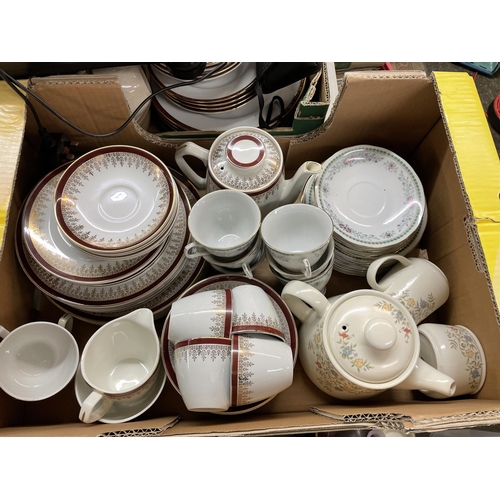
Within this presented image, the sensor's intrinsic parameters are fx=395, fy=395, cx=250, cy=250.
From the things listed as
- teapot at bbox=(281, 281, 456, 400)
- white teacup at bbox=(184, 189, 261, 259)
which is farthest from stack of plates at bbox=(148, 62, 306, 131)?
teapot at bbox=(281, 281, 456, 400)

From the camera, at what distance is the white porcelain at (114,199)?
647 millimetres

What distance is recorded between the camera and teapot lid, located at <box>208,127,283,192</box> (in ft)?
2.29

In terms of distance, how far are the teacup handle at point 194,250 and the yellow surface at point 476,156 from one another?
449 millimetres

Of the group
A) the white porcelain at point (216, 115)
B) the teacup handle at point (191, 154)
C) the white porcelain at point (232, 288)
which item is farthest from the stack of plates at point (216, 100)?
the white porcelain at point (232, 288)

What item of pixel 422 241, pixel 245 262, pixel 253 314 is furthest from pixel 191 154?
pixel 422 241

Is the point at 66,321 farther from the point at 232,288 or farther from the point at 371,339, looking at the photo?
the point at 371,339

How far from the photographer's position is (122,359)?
77 centimetres

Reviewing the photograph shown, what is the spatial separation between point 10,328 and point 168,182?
1.35 ft

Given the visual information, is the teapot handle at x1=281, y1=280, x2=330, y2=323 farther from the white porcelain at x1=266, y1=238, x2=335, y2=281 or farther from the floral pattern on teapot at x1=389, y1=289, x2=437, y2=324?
the floral pattern on teapot at x1=389, y1=289, x2=437, y2=324

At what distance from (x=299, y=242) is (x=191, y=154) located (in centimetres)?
27

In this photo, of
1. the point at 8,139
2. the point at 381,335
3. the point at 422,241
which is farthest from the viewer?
the point at 422,241

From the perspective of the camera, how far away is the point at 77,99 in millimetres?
728

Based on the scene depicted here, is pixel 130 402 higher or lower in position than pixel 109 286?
lower
